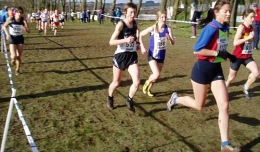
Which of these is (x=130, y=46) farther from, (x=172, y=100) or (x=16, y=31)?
(x=16, y=31)

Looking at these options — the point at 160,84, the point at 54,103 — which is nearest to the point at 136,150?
the point at 54,103

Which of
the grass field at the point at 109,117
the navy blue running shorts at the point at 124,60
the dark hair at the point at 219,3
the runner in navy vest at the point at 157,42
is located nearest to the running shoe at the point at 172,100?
the grass field at the point at 109,117

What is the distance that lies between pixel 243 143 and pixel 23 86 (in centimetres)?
552

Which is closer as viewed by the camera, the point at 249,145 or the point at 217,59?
the point at 217,59

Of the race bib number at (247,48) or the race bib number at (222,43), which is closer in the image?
the race bib number at (222,43)

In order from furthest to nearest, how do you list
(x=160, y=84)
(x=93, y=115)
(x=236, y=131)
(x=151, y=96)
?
(x=160, y=84), (x=151, y=96), (x=93, y=115), (x=236, y=131)

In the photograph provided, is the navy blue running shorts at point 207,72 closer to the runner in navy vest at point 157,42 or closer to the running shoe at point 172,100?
the running shoe at point 172,100

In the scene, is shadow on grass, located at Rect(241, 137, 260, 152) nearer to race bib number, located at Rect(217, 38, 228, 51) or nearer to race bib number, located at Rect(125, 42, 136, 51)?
race bib number, located at Rect(217, 38, 228, 51)

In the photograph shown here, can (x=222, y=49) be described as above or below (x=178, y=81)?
above

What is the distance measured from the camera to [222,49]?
4559 mm

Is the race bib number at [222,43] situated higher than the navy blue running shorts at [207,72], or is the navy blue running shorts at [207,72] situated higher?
the race bib number at [222,43]

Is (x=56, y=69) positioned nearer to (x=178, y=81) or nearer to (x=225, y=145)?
(x=178, y=81)

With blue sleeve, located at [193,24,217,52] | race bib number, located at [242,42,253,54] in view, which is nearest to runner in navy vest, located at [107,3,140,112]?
blue sleeve, located at [193,24,217,52]

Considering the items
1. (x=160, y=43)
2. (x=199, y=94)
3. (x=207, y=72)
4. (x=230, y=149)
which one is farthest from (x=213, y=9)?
(x=160, y=43)
